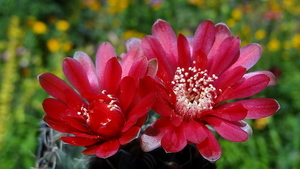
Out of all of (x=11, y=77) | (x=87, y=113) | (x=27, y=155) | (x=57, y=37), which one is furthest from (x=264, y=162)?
(x=57, y=37)

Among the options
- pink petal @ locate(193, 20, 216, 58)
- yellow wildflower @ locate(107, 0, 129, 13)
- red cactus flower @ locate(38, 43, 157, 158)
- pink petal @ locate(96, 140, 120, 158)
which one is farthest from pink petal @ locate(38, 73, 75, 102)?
yellow wildflower @ locate(107, 0, 129, 13)

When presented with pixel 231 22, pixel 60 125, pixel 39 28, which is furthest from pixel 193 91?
pixel 39 28

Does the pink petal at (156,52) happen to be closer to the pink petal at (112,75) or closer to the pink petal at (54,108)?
the pink petal at (112,75)

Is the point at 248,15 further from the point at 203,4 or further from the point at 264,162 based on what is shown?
the point at 264,162

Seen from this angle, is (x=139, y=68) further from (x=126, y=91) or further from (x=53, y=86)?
(x=53, y=86)

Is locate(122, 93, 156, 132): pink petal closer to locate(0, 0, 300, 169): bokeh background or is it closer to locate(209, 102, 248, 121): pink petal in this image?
locate(209, 102, 248, 121): pink petal

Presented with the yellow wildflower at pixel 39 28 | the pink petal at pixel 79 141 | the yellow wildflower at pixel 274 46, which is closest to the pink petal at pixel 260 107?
the pink petal at pixel 79 141

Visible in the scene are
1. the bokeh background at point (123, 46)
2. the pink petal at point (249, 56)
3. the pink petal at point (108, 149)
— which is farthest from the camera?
the bokeh background at point (123, 46)
